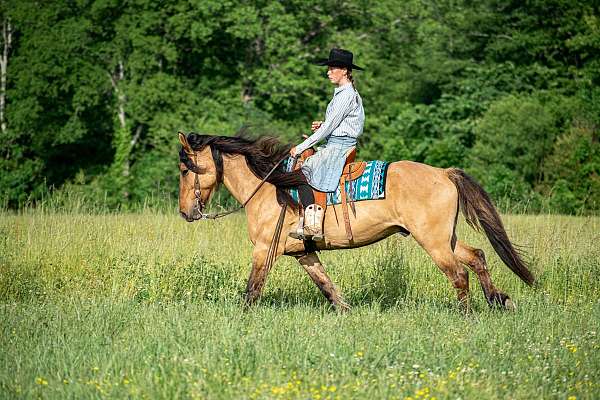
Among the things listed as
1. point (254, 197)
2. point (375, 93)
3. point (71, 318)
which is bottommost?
point (71, 318)

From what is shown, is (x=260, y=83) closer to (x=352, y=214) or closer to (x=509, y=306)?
(x=352, y=214)

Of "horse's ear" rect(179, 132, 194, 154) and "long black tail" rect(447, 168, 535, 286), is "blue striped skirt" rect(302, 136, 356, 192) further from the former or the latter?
"horse's ear" rect(179, 132, 194, 154)

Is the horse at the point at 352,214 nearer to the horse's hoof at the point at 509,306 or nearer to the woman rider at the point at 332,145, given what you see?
the horse's hoof at the point at 509,306

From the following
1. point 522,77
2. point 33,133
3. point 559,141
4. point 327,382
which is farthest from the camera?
point 522,77

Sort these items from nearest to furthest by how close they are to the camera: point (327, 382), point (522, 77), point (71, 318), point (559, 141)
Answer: point (327, 382) → point (71, 318) → point (559, 141) → point (522, 77)

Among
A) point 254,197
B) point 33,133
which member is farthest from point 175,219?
point 33,133

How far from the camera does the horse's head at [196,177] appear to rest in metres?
8.70

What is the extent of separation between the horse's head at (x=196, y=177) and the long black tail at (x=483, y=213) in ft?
7.77

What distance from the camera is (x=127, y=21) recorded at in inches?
1191

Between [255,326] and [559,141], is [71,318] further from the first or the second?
[559,141]

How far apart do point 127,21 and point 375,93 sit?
10.4 meters

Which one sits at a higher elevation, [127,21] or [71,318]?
[127,21]

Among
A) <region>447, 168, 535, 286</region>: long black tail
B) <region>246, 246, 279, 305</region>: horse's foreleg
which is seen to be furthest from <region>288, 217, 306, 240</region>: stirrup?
<region>447, 168, 535, 286</region>: long black tail

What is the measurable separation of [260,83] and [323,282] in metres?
23.9
